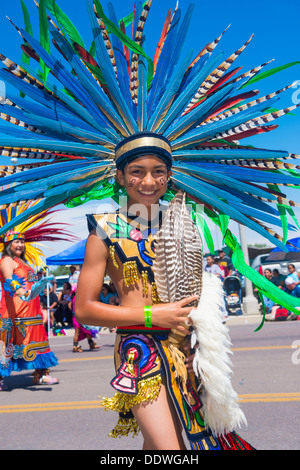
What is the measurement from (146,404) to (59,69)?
5.58 feet

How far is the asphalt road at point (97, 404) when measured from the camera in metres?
4.83

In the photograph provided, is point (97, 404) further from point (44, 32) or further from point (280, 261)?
point (280, 261)

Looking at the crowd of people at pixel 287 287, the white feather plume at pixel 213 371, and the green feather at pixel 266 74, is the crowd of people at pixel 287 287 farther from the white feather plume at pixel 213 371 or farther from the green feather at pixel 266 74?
the white feather plume at pixel 213 371

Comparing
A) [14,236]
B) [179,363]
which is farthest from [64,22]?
[14,236]

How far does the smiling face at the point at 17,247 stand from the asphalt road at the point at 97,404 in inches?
71.2

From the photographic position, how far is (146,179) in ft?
9.14

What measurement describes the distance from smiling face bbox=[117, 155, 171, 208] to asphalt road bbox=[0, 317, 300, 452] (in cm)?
125

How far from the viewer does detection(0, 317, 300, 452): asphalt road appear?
190 inches

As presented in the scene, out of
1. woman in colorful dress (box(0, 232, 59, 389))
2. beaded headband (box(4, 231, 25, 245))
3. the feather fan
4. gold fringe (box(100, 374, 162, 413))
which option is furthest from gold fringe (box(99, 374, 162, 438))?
woman in colorful dress (box(0, 232, 59, 389))

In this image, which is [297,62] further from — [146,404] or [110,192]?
[146,404]

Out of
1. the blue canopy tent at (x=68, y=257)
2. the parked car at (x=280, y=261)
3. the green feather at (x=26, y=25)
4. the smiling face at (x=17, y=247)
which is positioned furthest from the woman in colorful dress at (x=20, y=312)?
the parked car at (x=280, y=261)

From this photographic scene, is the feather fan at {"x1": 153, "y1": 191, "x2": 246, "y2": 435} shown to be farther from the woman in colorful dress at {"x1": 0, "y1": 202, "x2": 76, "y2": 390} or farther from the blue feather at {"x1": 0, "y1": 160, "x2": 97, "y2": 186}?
the woman in colorful dress at {"x1": 0, "y1": 202, "x2": 76, "y2": 390}

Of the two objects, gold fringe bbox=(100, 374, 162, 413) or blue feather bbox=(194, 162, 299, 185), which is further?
blue feather bbox=(194, 162, 299, 185)
